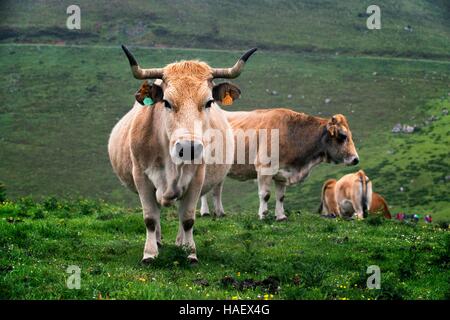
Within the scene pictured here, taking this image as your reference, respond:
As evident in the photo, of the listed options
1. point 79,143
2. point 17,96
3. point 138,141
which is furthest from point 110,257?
point 17,96

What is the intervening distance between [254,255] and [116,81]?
233 feet

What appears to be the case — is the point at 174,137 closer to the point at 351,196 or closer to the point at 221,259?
the point at 221,259

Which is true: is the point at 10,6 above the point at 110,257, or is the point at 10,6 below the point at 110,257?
above

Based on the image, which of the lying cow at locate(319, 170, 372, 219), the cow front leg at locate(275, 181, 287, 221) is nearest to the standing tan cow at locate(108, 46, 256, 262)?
the cow front leg at locate(275, 181, 287, 221)

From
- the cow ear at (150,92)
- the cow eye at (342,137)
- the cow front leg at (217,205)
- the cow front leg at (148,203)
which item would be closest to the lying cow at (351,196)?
the cow eye at (342,137)

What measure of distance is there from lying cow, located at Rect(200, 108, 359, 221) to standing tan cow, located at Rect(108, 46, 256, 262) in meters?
7.85

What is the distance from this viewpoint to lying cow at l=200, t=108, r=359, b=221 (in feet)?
68.6

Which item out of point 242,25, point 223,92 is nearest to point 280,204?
point 223,92

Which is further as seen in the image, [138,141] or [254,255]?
[254,255]

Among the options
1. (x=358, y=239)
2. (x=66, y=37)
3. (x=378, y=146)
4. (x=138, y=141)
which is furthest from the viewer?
(x=66, y=37)

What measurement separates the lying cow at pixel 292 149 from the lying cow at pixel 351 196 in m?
2.60
